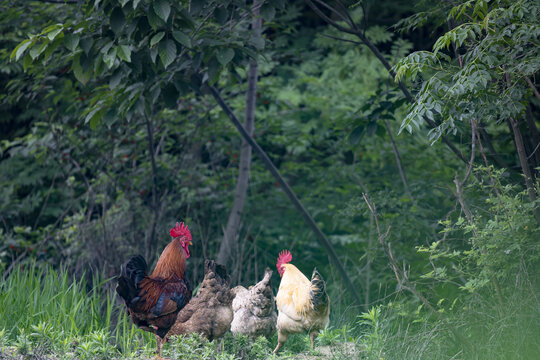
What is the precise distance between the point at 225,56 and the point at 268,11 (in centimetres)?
56

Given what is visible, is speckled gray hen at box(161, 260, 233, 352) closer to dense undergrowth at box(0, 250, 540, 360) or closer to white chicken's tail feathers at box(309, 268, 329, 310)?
dense undergrowth at box(0, 250, 540, 360)

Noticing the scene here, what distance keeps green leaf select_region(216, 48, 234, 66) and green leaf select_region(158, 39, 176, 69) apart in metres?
0.37

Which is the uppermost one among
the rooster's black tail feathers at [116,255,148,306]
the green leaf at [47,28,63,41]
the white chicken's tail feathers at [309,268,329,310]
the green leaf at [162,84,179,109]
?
the green leaf at [47,28,63,41]

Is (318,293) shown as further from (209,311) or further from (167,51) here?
(167,51)

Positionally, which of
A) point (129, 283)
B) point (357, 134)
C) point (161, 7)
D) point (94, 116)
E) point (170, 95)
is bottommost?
point (129, 283)

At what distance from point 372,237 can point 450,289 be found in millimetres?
1309

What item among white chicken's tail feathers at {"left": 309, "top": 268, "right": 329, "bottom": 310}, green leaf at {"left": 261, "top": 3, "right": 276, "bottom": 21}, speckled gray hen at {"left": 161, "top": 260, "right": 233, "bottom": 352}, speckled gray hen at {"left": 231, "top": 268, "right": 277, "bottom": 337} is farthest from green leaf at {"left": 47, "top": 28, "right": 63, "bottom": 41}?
white chicken's tail feathers at {"left": 309, "top": 268, "right": 329, "bottom": 310}

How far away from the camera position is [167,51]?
4.17m

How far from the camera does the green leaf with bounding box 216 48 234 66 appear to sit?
4.32 metres

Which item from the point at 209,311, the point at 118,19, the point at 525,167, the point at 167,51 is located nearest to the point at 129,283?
the point at 209,311

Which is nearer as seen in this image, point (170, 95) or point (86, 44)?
point (86, 44)

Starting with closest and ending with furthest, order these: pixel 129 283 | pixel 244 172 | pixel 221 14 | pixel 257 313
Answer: pixel 129 283 < pixel 257 313 < pixel 221 14 < pixel 244 172

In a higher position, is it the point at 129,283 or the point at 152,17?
the point at 152,17

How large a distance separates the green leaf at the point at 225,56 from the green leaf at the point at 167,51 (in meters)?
0.37
